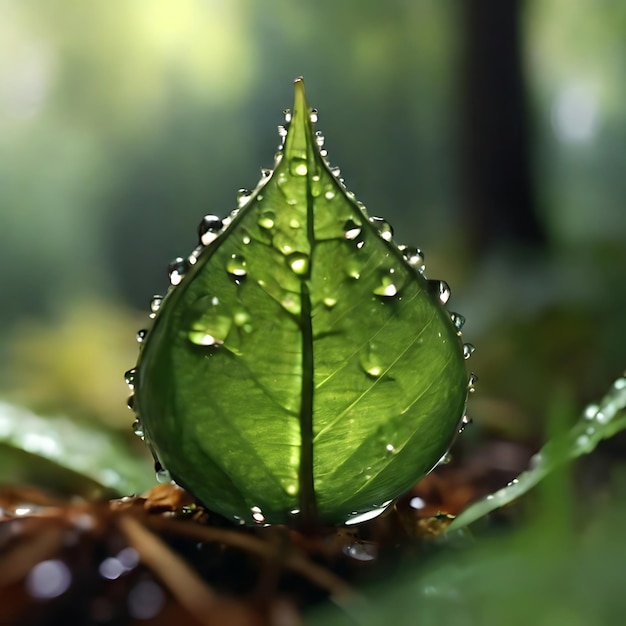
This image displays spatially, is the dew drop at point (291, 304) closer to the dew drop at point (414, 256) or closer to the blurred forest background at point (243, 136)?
the dew drop at point (414, 256)

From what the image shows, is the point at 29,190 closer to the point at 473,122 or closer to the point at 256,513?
the point at 473,122

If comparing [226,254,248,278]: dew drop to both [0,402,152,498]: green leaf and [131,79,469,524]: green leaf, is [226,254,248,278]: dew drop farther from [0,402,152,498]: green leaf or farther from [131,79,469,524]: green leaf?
[0,402,152,498]: green leaf

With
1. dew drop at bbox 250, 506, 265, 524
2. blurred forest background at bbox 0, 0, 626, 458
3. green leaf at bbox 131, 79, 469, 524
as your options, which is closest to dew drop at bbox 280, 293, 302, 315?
green leaf at bbox 131, 79, 469, 524

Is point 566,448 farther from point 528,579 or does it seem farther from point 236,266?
point 236,266

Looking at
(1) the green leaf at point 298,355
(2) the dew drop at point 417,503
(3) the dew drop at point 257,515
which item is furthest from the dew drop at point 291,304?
(2) the dew drop at point 417,503

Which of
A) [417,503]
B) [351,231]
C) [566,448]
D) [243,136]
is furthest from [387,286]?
[243,136]

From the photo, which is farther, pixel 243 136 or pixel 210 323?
pixel 243 136

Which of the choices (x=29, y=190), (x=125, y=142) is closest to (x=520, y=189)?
(x=125, y=142)
